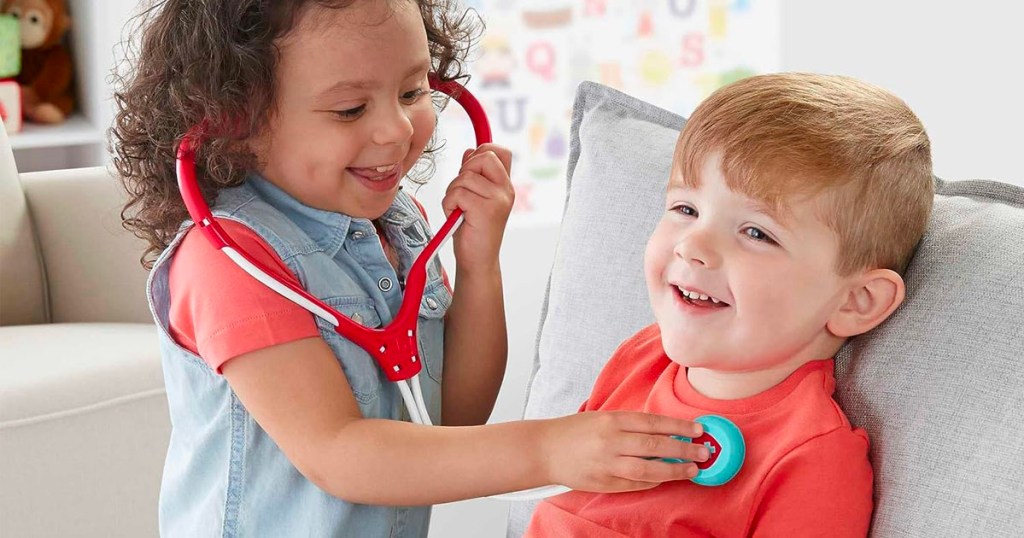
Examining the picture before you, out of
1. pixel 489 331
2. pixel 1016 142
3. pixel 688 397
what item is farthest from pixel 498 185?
pixel 1016 142

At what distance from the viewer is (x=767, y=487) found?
1075 mm

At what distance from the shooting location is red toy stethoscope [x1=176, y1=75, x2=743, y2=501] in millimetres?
1096

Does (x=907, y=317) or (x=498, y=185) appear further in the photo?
(x=498, y=185)

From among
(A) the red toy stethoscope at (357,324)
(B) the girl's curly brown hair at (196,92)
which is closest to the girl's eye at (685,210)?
(A) the red toy stethoscope at (357,324)

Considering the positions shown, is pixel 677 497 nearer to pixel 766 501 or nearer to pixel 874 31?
pixel 766 501

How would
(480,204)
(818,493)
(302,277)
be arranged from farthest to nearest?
(480,204)
(302,277)
(818,493)

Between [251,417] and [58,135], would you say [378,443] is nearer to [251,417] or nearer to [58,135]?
[251,417]

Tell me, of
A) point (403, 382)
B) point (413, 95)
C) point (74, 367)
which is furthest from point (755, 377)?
point (74, 367)

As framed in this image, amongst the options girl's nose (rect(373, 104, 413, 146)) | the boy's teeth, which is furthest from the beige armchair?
the boy's teeth

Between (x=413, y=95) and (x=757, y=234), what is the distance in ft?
1.32

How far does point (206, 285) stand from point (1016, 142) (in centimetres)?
253

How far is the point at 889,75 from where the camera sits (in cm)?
343

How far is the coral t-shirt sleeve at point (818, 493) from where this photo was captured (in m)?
1.05

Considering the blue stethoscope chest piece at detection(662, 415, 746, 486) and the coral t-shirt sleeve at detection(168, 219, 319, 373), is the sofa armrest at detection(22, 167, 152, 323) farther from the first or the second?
the blue stethoscope chest piece at detection(662, 415, 746, 486)
